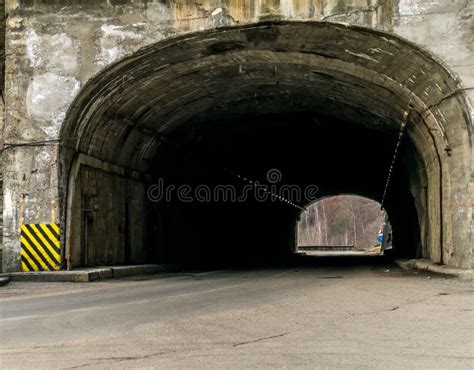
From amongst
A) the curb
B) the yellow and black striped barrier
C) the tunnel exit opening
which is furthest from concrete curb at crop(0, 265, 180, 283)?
the tunnel exit opening

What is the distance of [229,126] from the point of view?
19.9 m

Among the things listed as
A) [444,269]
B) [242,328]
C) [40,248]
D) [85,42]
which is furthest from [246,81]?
[242,328]

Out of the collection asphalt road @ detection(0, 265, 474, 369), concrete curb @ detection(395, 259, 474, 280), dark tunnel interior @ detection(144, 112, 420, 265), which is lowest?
asphalt road @ detection(0, 265, 474, 369)

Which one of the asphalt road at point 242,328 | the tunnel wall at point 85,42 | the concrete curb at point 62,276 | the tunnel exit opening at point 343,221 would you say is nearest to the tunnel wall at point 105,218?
the concrete curb at point 62,276

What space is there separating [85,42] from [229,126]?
7.15m

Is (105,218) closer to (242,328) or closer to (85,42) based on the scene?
(85,42)

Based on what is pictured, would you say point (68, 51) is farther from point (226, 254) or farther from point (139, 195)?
point (226, 254)

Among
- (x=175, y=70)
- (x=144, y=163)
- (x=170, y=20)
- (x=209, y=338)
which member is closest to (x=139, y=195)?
(x=144, y=163)

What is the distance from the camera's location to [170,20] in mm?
12844

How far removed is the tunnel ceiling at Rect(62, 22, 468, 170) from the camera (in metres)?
12.7

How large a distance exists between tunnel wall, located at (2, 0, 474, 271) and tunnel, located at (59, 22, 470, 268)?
228 mm

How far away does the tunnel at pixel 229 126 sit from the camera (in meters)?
12.9

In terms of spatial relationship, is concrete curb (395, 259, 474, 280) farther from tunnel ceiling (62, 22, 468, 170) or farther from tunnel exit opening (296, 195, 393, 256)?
tunnel exit opening (296, 195, 393, 256)

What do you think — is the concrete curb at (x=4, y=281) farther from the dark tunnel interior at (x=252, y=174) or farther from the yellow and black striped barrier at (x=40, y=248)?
the dark tunnel interior at (x=252, y=174)
